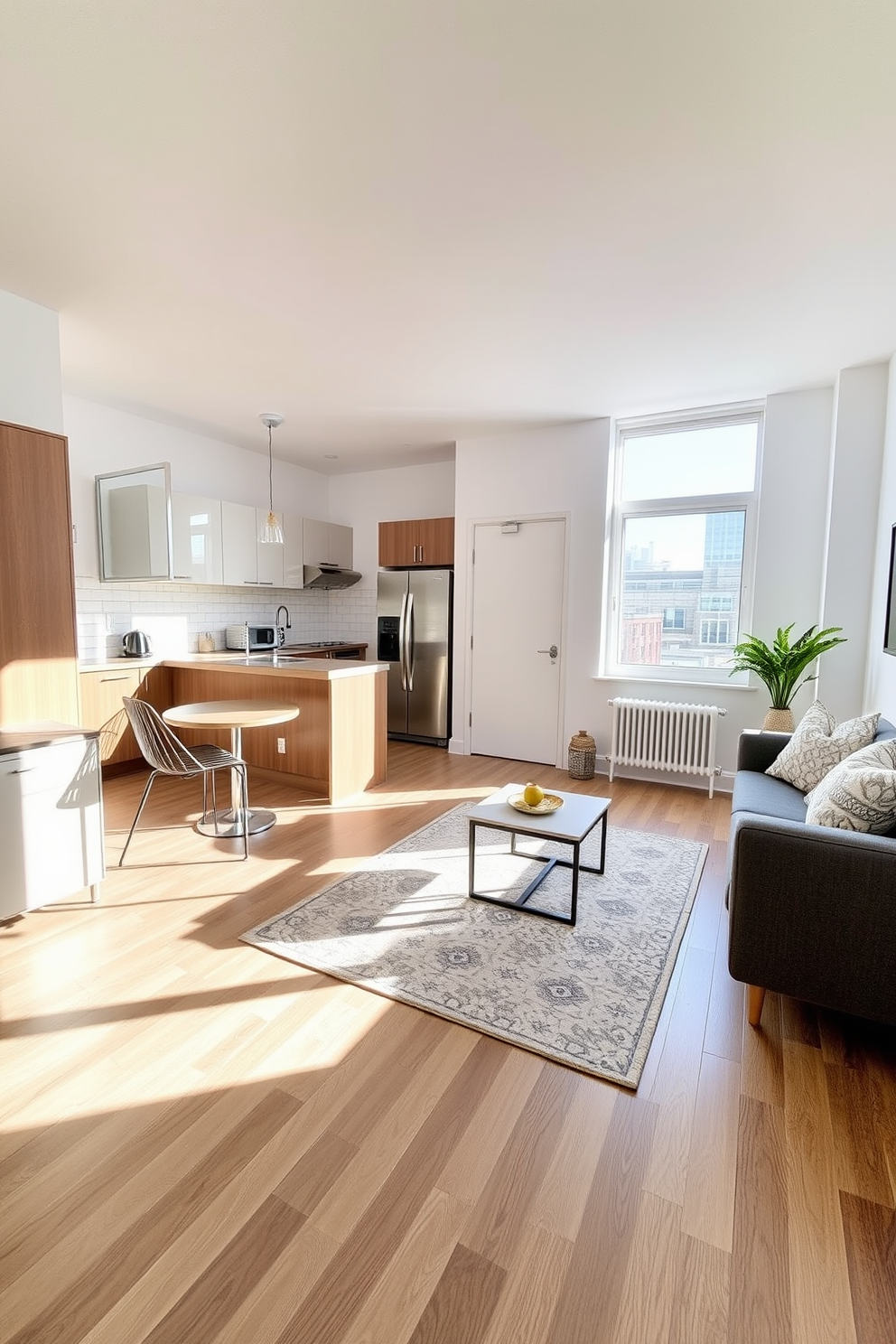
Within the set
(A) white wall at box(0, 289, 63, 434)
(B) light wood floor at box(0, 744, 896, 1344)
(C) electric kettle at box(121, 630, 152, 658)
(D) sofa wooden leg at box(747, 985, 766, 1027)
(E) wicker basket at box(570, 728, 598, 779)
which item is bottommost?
(B) light wood floor at box(0, 744, 896, 1344)

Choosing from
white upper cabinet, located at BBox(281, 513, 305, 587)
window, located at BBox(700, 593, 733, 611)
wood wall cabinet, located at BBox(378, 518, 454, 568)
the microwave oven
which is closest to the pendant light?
white upper cabinet, located at BBox(281, 513, 305, 587)

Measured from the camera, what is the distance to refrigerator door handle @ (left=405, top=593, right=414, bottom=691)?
19.2 ft

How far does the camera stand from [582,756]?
4793 millimetres

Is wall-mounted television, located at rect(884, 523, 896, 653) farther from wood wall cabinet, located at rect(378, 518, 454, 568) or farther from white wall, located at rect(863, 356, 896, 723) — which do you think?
wood wall cabinet, located at rect(378, 518, 454, 568)

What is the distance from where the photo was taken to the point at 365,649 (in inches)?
264

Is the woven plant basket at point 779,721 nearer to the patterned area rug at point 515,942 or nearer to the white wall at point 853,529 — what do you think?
the white wall at point 853,529

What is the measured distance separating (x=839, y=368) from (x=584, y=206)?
2.49 meters

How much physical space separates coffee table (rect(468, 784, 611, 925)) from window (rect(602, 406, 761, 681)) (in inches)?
90.3

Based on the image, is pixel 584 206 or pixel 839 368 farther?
pixel 839 368

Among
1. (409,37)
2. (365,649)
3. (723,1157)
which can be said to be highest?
(409,37)

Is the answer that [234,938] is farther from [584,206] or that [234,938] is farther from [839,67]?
[839,67]

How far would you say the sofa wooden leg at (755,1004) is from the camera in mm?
1924

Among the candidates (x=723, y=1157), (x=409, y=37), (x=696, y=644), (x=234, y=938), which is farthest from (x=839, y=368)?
(x=234, y=938)

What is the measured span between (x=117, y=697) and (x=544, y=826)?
3565 mm
